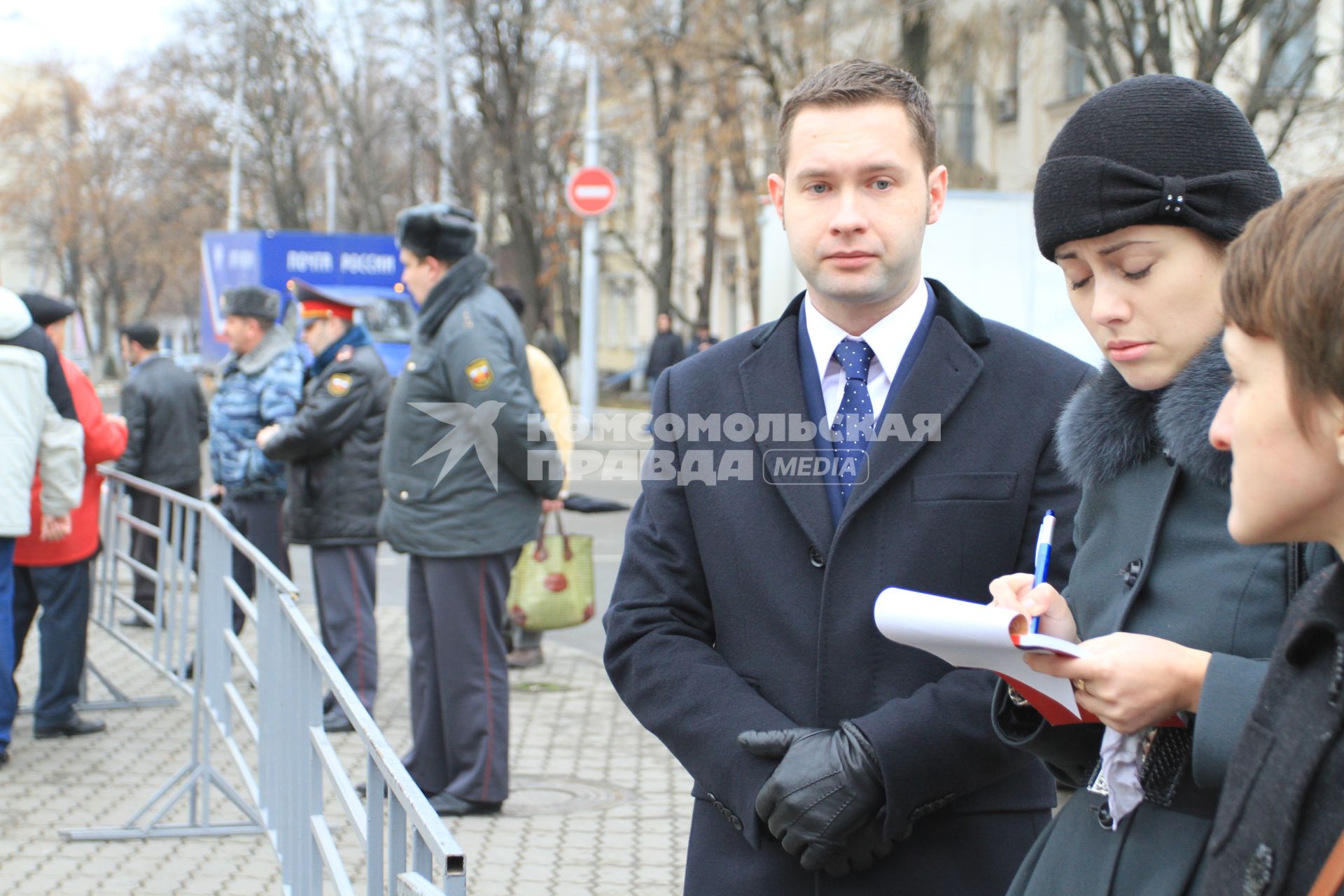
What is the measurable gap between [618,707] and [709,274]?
80.3 feet

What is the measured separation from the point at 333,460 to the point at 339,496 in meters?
0.19

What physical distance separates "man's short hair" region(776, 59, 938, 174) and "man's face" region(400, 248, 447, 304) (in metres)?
3.54

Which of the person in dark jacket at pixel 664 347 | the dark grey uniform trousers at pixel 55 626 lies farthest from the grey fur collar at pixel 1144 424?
the person in dark jacket at pixel 664 347

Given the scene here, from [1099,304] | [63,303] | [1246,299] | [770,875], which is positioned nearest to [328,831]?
[770,875]

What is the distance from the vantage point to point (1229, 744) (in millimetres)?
1569

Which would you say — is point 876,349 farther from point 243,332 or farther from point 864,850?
point 243,332

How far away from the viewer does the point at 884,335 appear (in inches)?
96.9

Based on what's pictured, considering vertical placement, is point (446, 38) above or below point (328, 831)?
above

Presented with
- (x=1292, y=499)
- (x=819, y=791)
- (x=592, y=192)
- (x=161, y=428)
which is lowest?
(x=161, y=428)

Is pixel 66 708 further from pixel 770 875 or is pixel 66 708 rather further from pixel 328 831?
pixel 770 875

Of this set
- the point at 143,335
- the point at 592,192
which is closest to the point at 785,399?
the point at 143,335

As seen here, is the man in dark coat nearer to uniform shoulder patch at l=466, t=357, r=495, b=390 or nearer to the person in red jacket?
uniform shoulder patch at l=466, t=357, r=495, b=390

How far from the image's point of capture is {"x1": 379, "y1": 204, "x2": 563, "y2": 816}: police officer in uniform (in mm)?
5617

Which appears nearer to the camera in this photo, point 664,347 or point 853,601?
point 853,601
